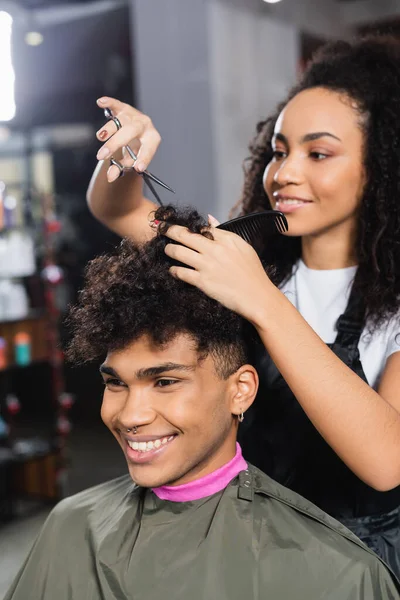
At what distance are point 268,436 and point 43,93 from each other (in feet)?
14.8

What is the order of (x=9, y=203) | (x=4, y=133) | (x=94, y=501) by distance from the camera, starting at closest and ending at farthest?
(x=94, y=501), (x=9, y=203), (x=4, y=133)

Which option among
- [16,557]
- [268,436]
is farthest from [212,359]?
[16,557]

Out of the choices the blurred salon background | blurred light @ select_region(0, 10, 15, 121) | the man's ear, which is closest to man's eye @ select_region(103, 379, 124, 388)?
the man's ear

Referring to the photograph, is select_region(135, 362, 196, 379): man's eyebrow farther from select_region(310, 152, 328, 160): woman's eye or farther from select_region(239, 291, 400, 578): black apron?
select_region(310, 152, 328, 160): woman's eye

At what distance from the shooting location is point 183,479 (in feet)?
4.62

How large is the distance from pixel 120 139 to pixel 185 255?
0.33 m

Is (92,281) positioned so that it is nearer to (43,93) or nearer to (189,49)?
(189,49)

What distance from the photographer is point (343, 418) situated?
4.05 feet

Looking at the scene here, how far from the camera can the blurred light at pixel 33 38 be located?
17.7 feet

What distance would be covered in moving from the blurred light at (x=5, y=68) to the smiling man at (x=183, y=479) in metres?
3.25

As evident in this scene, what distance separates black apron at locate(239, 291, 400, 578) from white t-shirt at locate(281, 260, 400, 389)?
0.03m

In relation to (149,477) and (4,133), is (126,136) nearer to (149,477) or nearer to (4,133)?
(149,477)

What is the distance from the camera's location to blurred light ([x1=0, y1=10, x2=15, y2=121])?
167 inches

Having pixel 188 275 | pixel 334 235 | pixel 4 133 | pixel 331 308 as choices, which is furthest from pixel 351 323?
pixel 4 133
